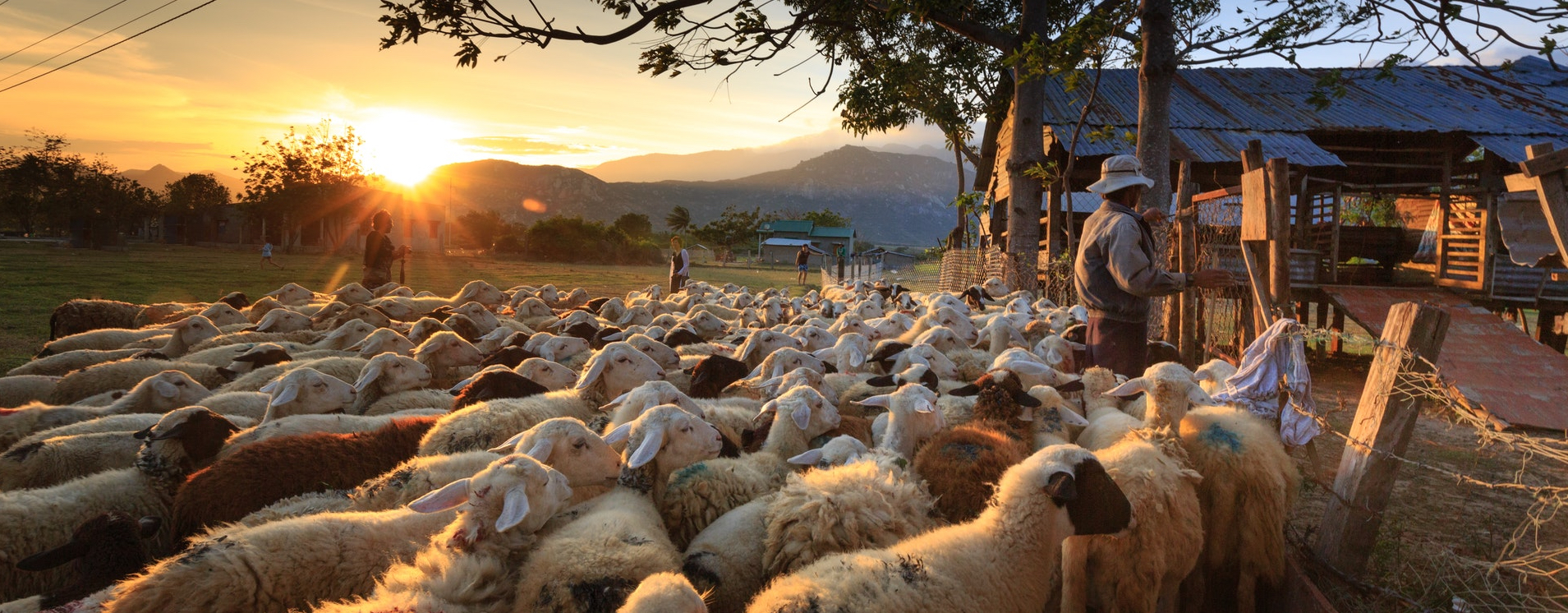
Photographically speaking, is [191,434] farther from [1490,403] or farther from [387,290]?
[1490,403]

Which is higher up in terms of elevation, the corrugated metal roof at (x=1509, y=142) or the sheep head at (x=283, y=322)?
the corrugated metal roof at (x=1509, y=142)

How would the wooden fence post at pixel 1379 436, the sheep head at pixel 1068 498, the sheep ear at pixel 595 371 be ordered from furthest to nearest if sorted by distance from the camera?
1. the sheep ear at pixel 595 371
2. the wooden fence post at pixel 1379 436
3. the sheep head at pixel 1068 498

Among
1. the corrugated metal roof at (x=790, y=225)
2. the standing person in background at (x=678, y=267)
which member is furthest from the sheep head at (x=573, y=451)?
the corrugated metal roof at (x=790, y=225)

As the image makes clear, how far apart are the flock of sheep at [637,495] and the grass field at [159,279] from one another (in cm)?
743

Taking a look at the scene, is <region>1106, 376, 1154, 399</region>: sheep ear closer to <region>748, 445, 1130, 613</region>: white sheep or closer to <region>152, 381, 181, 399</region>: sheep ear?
<region>748, 445, 1130, 613</region>: white sheep

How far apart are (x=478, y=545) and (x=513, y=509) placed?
0.19m

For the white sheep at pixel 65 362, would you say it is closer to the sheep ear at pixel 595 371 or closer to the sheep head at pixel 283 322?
the sheep head at pixel 283 322

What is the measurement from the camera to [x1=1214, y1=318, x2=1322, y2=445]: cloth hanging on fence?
14.1 ft

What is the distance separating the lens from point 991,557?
277 cm

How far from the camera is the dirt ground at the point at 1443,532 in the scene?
3324mm

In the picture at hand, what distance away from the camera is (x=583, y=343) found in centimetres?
795

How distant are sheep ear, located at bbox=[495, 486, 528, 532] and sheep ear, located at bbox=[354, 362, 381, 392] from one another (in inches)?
145

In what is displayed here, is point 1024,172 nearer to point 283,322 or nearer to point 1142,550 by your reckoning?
point 1142,550

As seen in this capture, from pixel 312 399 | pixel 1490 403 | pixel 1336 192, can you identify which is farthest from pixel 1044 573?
pixel 1336 192
